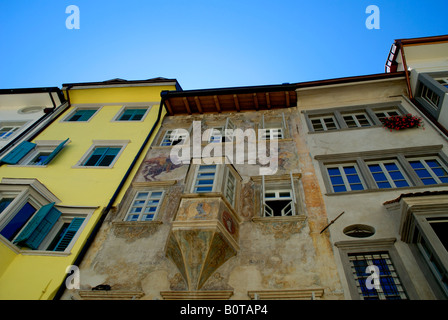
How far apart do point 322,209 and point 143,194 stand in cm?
581

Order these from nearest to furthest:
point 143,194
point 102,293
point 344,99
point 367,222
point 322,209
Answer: point 102,293
point 367,222
point 322,209
point 143,194
point 344,99

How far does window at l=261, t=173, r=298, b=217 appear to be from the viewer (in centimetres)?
887

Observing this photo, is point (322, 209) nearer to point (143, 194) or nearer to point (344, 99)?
point (143, 194)

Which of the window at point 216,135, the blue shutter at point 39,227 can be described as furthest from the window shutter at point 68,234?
the window at point 216,135

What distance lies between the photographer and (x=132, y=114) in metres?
14.9

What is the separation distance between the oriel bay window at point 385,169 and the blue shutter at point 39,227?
8.41 m

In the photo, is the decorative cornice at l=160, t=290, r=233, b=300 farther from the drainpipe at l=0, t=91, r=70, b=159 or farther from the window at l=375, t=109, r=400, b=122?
the drainpipe at l=0, t=91, r=70, b=159

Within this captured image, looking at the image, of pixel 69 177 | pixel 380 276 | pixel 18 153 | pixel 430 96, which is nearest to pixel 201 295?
pixel 380 276

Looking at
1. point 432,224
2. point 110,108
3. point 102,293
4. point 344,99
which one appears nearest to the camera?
point 432,224

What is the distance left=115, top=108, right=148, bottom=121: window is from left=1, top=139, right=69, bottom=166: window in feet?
9.27

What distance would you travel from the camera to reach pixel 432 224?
6.89 metres

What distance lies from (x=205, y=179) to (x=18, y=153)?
820cm

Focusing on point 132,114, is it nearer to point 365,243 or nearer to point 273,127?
point 273,127

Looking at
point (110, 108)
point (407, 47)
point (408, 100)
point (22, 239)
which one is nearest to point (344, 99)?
point (408, 100)
